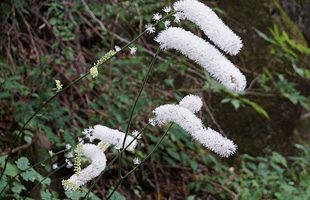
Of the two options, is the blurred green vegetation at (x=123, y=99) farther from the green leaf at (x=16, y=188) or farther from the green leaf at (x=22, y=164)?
the green leaf at (x=22, y=164)

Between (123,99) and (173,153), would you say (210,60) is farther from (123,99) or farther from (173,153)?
(173,153)

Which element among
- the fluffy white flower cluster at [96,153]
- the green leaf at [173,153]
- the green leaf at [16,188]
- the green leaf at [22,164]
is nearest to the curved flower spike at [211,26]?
the fluffy white flower cluster at [96,153]

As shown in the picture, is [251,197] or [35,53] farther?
[35,53]

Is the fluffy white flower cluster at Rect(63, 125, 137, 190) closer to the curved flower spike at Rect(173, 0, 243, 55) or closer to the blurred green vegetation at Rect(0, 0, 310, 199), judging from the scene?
the curved flower spike at Rect(173, 0, 243, 55)

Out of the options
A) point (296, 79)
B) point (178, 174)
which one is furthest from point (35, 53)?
point (296, 79)

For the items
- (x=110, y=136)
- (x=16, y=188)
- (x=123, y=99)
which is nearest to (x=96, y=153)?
(x=110, y=136)

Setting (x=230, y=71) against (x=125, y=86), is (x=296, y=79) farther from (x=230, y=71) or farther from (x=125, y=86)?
(x=230, y=71)
